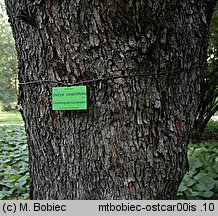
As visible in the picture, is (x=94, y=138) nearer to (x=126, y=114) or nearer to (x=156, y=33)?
(x=126, y=114)

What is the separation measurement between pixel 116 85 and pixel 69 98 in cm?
22

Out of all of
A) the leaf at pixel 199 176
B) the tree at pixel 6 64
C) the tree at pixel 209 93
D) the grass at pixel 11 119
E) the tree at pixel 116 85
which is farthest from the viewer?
the tree at pixel 6 64

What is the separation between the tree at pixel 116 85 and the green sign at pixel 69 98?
0.04m

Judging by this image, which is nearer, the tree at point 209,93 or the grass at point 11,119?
the tree at point 209,93

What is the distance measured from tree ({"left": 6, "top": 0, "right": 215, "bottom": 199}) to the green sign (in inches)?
1.5

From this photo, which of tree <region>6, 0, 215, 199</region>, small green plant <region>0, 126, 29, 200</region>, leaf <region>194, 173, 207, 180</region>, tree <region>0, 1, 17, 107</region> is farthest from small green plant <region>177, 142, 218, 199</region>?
tree <region>0, 1, 17, 107</region>

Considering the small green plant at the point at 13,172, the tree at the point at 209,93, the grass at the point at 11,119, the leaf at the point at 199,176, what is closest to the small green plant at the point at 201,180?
the leaf at the point at 199,176

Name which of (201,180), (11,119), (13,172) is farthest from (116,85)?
(11,119)

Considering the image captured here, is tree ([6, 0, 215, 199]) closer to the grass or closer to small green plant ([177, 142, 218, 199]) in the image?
small green plant ([177, 142, 218, 199])

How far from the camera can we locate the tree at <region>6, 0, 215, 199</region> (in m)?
1.24

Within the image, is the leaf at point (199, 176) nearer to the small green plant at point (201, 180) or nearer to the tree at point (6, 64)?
the small green plant at point (201, 180)

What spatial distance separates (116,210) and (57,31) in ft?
2.80

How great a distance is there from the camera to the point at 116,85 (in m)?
1.28

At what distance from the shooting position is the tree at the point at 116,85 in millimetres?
1240
